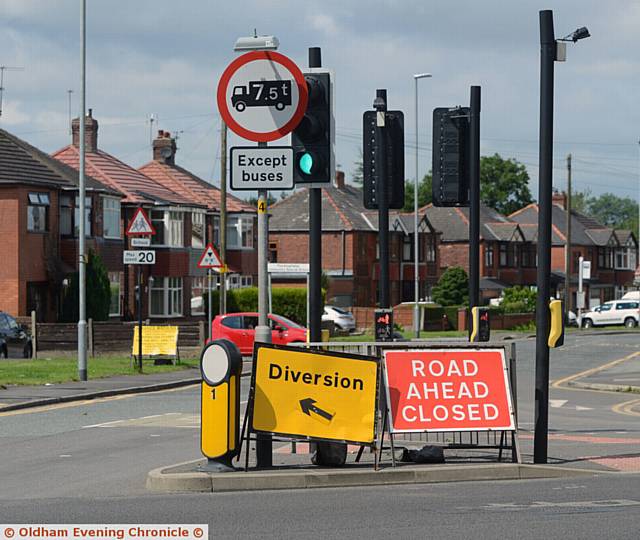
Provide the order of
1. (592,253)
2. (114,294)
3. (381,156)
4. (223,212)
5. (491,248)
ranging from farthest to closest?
1. (592,253)
2. (491,248)
3. (114,294)
4. (223,212)
5. (381,156)

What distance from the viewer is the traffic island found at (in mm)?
11234

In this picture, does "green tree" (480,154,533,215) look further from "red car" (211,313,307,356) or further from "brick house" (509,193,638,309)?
"red car" (211,313,307,356)

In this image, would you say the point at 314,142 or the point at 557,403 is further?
the point at 557,403

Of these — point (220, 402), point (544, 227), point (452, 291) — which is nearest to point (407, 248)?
point (452, 291)

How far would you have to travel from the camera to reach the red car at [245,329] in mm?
38500

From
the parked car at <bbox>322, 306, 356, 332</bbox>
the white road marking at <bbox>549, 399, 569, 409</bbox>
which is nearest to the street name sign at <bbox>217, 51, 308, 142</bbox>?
the white road marking at <bbox>549, 399, 569, 409</bbox>

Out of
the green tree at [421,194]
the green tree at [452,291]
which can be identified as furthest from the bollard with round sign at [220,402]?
the green tree at [421,194]

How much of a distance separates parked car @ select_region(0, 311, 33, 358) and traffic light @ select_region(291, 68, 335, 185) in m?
28.0

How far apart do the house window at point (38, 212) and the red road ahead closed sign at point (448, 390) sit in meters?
36.2

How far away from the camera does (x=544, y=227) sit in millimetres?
12805

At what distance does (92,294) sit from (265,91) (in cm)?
3767

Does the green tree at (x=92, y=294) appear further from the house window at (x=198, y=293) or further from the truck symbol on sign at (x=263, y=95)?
the truck symbol on sign at (x=263, y=95)

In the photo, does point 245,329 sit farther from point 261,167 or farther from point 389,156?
point 261,167

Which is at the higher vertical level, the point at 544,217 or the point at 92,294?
the point at 544,217
